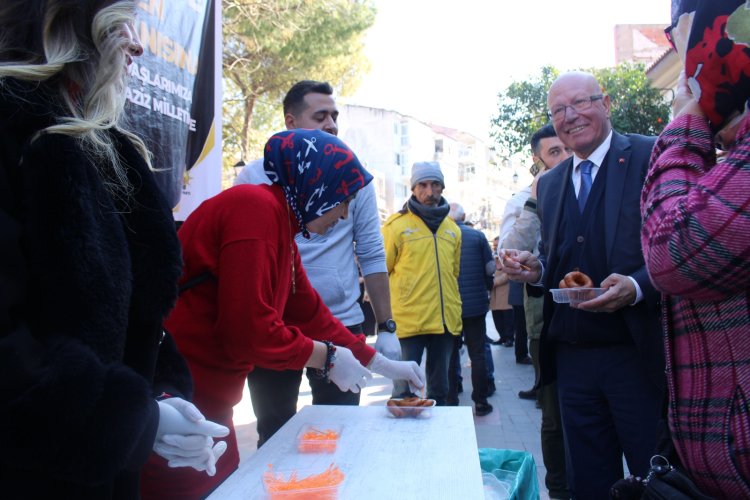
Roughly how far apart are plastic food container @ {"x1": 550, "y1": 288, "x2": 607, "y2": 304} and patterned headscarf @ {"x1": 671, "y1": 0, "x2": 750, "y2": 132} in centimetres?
91

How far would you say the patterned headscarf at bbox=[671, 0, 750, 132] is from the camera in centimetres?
108

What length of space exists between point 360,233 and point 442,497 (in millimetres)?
1945

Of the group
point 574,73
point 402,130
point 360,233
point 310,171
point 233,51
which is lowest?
point 360,233

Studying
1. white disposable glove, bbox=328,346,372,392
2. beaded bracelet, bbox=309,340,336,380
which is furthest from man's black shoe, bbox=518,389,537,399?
beaded bracelet, bbox=309,340,336,380

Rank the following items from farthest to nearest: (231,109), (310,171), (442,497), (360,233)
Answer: (231,109) < (360,233) < (310,171) < (442,497)

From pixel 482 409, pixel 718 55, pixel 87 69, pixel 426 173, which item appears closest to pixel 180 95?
pixel 87 69

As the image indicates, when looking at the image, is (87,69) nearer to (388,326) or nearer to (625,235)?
(625,235)

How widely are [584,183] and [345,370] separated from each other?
4.29 feet

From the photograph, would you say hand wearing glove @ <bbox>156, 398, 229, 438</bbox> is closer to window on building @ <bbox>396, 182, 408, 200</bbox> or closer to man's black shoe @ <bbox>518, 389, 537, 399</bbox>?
man's black shoe @ <bbox>518, 389, 537, 399</bbox>

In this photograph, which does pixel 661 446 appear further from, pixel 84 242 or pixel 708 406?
pixel 84 242

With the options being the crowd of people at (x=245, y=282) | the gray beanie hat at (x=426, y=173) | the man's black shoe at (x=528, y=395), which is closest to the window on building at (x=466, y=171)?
the man's black shoe at (x=528, y=395)

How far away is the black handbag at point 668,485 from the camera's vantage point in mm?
1207

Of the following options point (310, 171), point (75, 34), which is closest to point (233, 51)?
point (310, 171)

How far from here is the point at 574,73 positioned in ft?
8.52
